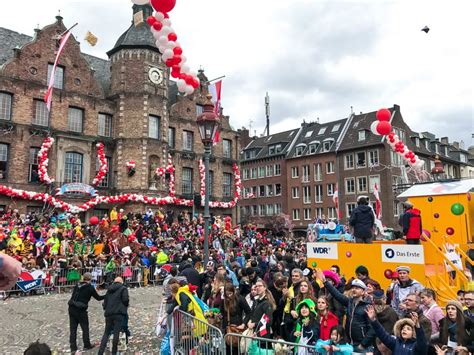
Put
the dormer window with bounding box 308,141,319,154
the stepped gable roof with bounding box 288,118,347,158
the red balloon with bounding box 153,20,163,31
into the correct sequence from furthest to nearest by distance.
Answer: the dormer window with bounding box 308,141,319,154 → the stepped gable roof with bounding box 288,118,347,158 → the red balloon with bounding box 153,20,163,31

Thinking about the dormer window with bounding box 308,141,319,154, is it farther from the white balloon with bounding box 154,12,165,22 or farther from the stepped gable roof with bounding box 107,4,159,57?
the white balloon with bounding box 154,12,165,22

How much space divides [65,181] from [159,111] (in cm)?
895

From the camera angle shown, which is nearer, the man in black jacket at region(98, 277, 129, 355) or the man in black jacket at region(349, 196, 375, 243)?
the man in black jacket at region(98, 277, 129, 355)

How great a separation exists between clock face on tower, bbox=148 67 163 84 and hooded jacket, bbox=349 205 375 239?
77.2 feet

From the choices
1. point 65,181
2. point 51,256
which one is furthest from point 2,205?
point 51,256

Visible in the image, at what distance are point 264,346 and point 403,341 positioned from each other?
1833 mm

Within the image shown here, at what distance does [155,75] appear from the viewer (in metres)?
30.3

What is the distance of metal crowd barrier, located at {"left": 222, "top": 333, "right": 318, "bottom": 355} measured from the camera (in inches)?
194

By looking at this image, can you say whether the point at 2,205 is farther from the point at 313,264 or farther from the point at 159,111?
the point at 313,264

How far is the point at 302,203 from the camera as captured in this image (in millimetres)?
47188

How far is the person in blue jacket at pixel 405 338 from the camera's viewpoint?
14.7ft

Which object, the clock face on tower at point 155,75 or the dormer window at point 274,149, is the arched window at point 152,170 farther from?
the dormer window at point 274,149

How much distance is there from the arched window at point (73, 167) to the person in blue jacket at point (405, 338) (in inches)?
1024

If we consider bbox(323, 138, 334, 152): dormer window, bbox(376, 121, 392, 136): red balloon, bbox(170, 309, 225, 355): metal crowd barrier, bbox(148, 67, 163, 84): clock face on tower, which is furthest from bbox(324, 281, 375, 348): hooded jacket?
bbox(323, 138, 334, 152): dormer window
